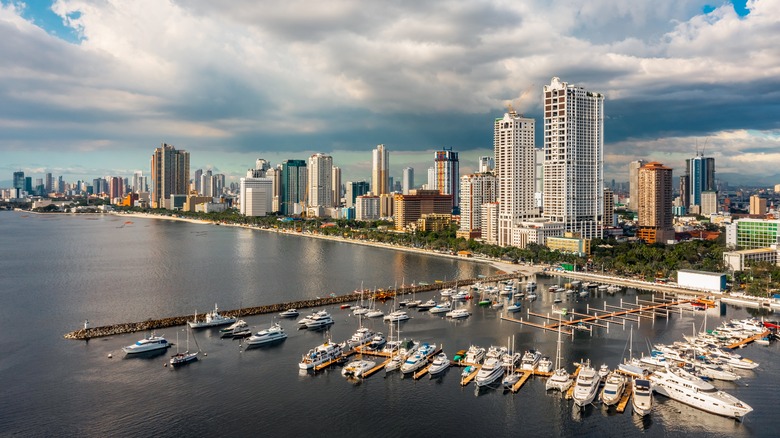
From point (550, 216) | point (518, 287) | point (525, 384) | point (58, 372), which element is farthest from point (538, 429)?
point (550, 216)

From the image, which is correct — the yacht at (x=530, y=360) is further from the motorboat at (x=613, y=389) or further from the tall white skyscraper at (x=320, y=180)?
the tall white skyscraper at (x=320, y=180)

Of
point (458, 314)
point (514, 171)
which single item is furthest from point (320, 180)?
point (458, 314)

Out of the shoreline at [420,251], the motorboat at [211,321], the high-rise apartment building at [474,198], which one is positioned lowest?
the motorboat at [211,321]

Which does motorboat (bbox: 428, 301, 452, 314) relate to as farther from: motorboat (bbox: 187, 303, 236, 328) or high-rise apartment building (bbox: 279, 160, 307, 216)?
high-rise apartment building (bbox: 279, 160, 307, 216)

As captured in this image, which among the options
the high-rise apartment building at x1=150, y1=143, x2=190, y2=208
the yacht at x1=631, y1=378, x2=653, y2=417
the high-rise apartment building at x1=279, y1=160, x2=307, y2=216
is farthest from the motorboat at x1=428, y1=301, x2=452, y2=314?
the high-rise apartment building at x1=150, y1=143, x2=190, y2=208

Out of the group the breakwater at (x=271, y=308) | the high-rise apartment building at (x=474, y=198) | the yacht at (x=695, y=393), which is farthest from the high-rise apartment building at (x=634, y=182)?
the yacht at (x=695, y=393)

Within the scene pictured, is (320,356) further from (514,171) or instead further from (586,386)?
(514,171)
